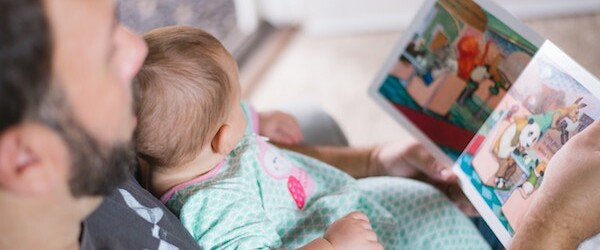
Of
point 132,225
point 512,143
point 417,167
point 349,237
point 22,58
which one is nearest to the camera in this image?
point 22,58

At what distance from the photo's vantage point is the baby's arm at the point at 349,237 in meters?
0.96

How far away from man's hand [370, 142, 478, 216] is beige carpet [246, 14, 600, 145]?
694 mm

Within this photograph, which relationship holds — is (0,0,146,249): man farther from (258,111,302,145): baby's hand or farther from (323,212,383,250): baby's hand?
(258,111,302,145): baby's hand

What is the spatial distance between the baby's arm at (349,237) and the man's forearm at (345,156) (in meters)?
0.30

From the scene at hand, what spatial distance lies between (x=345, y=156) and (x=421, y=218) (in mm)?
202

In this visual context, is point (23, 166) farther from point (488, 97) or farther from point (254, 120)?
point (488, 97)

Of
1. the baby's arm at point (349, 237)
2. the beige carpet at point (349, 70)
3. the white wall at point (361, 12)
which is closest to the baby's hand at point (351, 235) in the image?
the baby's arm at point (349, 237)

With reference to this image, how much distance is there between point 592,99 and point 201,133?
54cm

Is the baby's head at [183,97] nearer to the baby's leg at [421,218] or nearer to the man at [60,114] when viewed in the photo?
the man at [60,114]

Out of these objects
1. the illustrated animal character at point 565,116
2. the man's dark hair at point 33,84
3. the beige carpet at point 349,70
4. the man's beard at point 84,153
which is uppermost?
the illustrated animal character at point 565,116

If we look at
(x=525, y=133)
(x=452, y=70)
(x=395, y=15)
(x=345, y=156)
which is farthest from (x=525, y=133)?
(x=395, y=15)

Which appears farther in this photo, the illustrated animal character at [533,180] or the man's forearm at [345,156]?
the man's forearm at [345,156]

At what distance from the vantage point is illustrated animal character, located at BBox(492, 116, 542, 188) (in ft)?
3.37

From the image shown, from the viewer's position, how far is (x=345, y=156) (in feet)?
4.27
